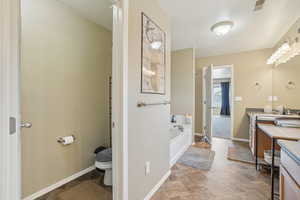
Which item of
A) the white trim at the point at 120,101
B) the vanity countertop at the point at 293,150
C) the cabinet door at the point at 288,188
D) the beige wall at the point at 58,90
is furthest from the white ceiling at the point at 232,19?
the cabinet door at the point at 288,188

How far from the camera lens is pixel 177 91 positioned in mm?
3760

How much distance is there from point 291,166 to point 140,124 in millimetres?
1194

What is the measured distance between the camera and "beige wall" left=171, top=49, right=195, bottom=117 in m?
3.56

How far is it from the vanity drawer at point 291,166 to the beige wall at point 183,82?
258 cm

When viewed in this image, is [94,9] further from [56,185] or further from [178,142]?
[178,142]

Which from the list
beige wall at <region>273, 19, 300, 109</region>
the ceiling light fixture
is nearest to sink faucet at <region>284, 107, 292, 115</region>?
beige wall at <region>273, 19, 300, 109</region>

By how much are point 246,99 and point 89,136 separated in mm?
3979

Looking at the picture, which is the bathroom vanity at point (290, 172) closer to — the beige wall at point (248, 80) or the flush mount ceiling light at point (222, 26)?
the flush mount ceiling light at point (222, 26)

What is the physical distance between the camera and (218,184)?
1.93 metres

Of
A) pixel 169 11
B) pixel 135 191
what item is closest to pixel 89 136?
pixel 135 191

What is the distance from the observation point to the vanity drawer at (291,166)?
0.87 metres

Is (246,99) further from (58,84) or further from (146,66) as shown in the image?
(58,84)

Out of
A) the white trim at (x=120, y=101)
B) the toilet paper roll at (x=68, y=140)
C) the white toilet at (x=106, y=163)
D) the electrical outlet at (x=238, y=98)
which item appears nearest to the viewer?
the white trim at (x=120, y=101)

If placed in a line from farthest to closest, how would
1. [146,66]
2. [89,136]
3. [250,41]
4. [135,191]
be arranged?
[250,41] < [89,136] < [146,66] < [135,191]
